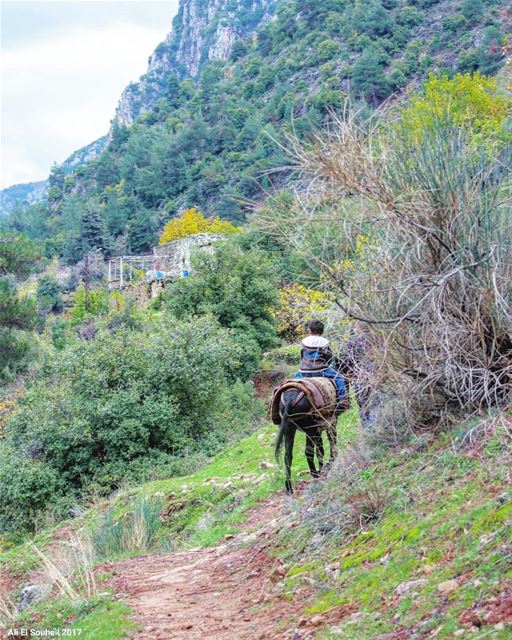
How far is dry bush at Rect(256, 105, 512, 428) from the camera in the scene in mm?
6188

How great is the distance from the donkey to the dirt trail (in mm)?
982

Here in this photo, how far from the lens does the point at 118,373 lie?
1828 cm

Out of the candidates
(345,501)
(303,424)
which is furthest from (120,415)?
(345,501)

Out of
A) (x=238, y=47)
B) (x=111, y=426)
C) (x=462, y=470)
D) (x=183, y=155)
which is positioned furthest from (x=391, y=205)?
(x=238, y=47)

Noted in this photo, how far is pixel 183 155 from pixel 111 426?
85981 mm

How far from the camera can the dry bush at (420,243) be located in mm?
6188

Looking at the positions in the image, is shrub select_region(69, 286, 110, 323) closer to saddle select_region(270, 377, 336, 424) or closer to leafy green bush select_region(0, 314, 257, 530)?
leafy green bush select_region(0, 314, 257, 530)

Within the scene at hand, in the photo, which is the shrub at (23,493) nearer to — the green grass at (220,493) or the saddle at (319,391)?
the green grass at (220,493)

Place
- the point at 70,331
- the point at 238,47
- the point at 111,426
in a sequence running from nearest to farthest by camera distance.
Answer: the point at 111,426 < the point at 70,331 < the point at 238,47

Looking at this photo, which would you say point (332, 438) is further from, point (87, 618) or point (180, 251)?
point (180, 251)

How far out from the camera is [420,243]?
6.51 meters

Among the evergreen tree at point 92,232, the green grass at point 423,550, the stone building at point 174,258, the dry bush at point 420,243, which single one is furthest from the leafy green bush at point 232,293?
the evergreen tree at point 92,232

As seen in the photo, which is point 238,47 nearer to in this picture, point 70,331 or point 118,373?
point 70,331

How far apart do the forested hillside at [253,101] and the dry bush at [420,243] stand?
6028cm
